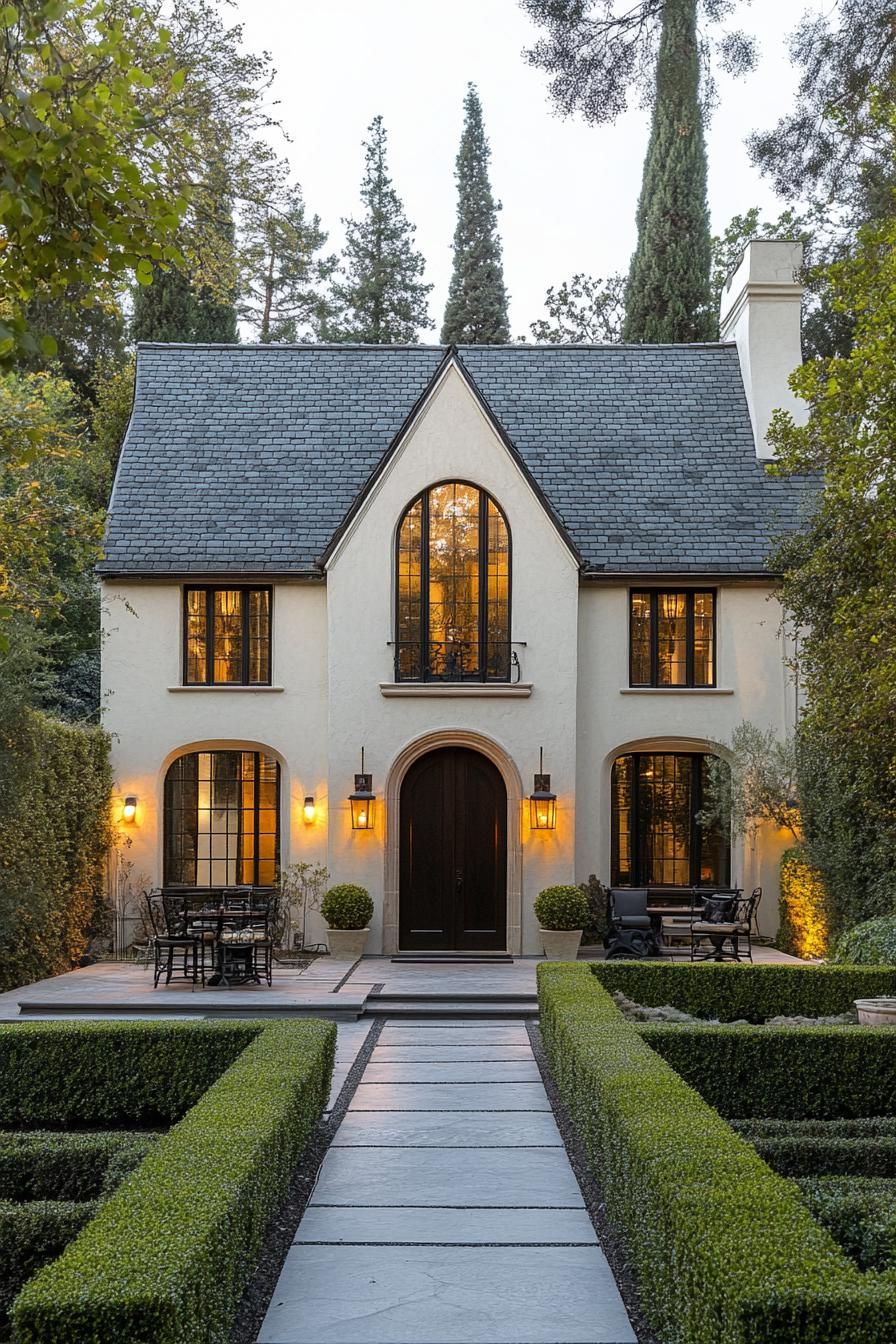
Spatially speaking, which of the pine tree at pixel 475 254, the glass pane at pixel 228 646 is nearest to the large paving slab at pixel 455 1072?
the glass pane at pixel 228 646

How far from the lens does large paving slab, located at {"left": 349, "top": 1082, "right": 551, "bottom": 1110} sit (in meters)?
10.6

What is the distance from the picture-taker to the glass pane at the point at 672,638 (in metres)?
21.2

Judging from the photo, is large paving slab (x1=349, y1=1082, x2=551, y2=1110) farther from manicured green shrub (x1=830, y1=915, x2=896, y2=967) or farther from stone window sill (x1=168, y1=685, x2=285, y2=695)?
stone window sill (x1=168, y1=685, x2=285, y2=695)

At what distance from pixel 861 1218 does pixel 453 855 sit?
13990 millimetres

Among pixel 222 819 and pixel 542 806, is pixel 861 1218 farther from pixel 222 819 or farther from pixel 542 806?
pixel 222 819

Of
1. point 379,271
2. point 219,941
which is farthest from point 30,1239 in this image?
point 379,271

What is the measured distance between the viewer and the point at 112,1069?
34.7 ft

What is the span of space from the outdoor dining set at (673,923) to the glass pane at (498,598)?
3.77 metres

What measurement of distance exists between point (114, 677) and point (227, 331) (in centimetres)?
1712

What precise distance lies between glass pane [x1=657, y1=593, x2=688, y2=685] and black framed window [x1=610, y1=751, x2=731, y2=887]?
1259 millimetres

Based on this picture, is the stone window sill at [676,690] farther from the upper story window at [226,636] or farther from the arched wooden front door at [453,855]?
the upper story window at [226,636]

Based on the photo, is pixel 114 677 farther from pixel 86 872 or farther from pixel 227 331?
pixel 227 331

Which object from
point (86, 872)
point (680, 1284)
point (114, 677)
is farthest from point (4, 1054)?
point (114, 677)

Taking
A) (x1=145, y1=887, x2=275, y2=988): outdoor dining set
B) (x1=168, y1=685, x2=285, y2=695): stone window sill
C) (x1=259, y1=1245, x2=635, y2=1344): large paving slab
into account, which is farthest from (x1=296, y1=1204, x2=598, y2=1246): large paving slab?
(x1=168, y1=685, x2=285, y2=695): stone window sill
